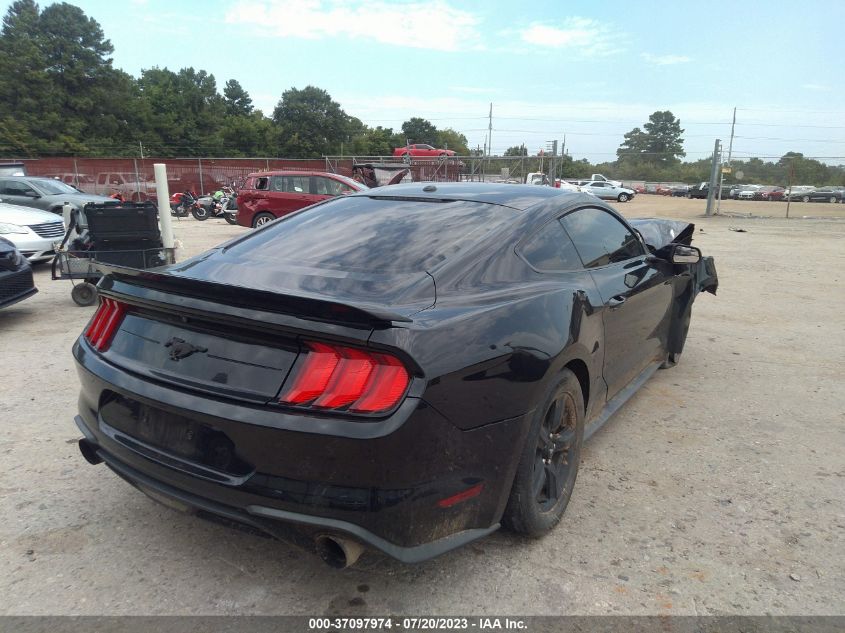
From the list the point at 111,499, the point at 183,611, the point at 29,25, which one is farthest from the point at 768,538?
the point at 29,25

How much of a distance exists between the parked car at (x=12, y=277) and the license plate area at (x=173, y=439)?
15.4 ft

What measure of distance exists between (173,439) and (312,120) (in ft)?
253

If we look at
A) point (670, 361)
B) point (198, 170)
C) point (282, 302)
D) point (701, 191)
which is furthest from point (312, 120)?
point (282, 302)

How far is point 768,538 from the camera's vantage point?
2.68m

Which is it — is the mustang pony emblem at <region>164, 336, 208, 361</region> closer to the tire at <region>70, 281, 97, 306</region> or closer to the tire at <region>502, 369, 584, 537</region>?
the tire at <region>502, 369, 584, 537</region>

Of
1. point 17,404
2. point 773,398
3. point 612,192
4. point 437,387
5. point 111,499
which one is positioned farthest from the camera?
point 612,192

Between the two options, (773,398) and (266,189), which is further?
(266,189)

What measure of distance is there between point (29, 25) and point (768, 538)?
252 ft

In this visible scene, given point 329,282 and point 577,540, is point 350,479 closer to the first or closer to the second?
point 329,282

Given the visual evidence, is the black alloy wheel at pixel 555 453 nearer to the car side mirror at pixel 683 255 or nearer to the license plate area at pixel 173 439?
the license plate area at pixel 173 439

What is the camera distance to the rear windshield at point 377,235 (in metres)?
2.65

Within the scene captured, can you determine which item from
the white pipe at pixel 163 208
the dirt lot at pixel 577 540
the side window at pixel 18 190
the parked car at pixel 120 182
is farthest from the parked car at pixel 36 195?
the parked car at pixel 120 182

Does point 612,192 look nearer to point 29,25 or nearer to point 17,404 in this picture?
point 17,404

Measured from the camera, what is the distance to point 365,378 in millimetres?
1923
